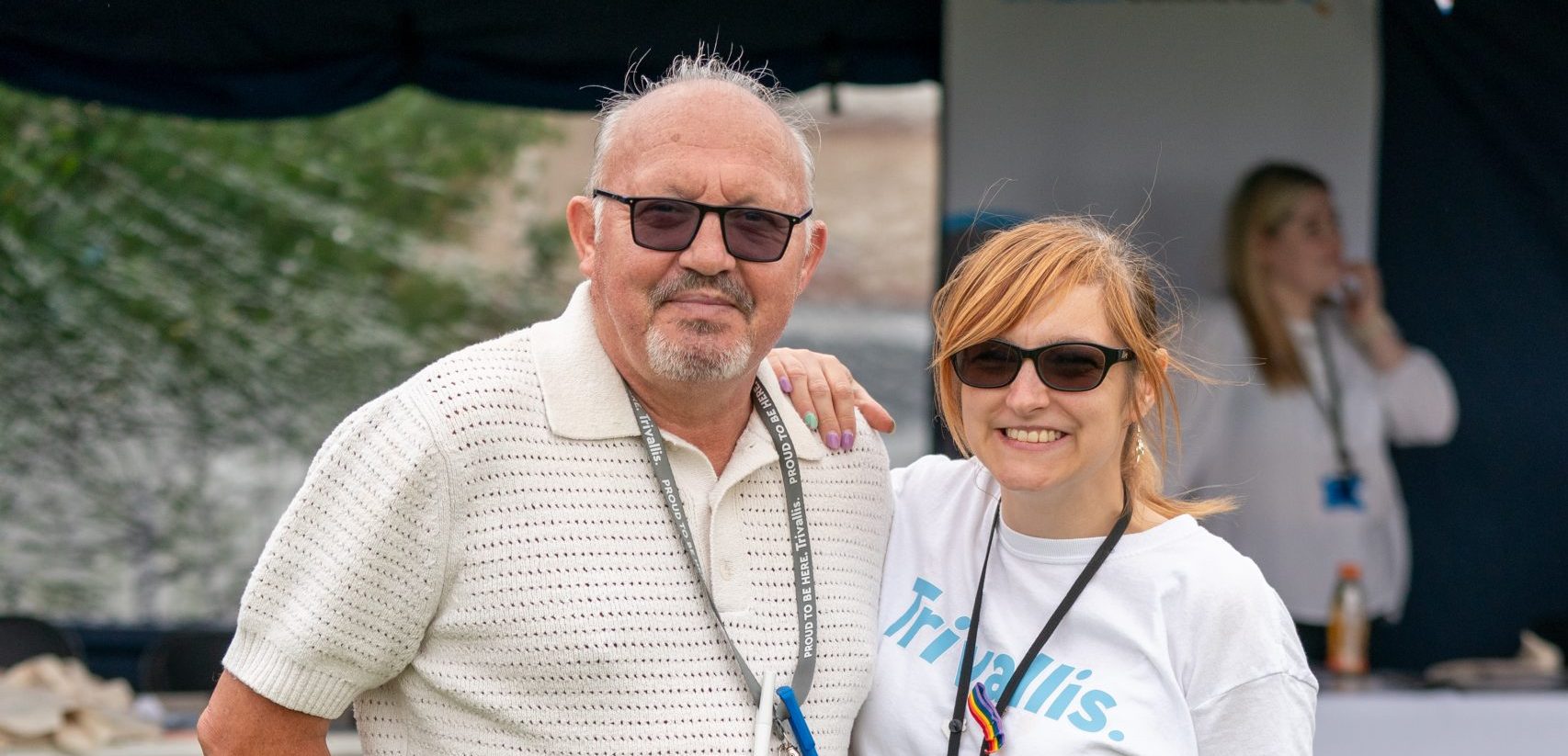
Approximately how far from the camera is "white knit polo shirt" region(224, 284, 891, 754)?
1.77 meters

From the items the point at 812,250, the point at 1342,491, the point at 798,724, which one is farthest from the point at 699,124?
the point at 1342,491

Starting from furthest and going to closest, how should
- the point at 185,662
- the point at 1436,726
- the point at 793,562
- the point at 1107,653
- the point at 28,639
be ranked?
1. the point at 185,662
2. the point at 28,639
3. the point at 1436,726
4. the point at 793,562
5. the point at 1107,653

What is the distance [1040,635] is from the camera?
187 centimetres

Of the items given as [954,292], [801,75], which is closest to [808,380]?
[954,292]

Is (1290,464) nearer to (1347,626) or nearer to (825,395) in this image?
(1347,626)

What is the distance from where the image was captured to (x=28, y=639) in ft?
15.5

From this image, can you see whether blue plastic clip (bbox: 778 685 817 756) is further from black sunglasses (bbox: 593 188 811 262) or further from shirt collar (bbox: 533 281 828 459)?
black sunglasses (bbox: 593 188 811 262)

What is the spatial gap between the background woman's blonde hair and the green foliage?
10.2ft

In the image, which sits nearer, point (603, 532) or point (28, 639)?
A: point (603, 532)

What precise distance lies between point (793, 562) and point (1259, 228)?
3.35 meters

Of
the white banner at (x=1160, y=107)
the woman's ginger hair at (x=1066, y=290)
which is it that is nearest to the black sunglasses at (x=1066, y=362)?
the woman's ginger hair at (x=1066, y=290)

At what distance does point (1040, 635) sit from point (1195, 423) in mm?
3087

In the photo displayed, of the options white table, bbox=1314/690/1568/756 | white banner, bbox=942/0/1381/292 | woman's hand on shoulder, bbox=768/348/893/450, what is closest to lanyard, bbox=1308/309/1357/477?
white banner, bbox=942/0/1381/292

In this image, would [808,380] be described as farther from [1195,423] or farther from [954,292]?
[1195,423]
